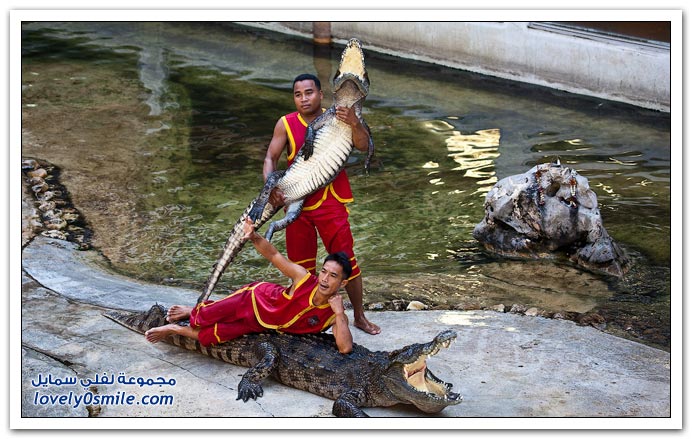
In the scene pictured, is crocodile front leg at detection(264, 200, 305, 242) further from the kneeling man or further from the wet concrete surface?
the wet concrete surface

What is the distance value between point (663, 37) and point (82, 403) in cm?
851

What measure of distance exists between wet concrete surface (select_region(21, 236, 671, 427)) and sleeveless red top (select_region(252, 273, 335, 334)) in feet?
1.05

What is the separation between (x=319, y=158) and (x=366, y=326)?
3.26ft

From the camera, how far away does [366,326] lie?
5.80 meters

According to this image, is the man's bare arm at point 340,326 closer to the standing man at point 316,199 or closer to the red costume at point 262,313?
the red costume at point 262,313

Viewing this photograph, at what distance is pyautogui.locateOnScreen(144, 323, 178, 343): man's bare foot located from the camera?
A: 5.55m

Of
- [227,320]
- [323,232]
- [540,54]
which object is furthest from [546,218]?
[540,54]

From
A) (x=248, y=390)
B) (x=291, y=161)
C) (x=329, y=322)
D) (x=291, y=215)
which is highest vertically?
(x=291, y=161)

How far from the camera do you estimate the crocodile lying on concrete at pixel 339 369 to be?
4.77 m

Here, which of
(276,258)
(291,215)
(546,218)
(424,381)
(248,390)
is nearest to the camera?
(424,381)

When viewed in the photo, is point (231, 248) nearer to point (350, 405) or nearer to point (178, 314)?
point (178, 314)

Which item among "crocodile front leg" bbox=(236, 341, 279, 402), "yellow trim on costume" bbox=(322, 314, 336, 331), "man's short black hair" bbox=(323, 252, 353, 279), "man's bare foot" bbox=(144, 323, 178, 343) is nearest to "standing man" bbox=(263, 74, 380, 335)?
"yellow trim on costume" bbox=(322, 314, 336, 331)

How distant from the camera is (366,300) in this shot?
6539 mm

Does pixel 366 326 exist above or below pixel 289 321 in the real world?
below
